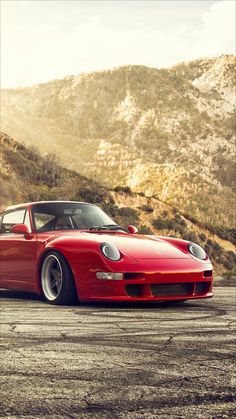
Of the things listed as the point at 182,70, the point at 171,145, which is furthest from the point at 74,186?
the point at 182,70

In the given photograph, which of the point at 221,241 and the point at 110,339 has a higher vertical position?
the point at 110,339

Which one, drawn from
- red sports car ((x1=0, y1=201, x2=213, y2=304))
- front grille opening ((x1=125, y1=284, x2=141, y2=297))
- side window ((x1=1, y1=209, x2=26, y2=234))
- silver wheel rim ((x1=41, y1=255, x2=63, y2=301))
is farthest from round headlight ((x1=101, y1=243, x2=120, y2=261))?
side window ((x1=1, y1=209, x2=26, y2=234))

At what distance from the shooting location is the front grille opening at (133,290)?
802 cm

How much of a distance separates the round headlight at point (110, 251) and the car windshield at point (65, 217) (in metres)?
1.15

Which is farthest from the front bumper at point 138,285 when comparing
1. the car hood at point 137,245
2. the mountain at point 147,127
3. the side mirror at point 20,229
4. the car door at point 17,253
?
the mountain at point 147,127

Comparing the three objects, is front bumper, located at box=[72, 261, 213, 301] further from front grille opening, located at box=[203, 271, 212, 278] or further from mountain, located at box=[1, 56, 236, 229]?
mountain, located at box=[1, 56, 236, 229]

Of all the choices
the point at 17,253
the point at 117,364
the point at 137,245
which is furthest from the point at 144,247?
the point at 117,364

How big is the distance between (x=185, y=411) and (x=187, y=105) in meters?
120

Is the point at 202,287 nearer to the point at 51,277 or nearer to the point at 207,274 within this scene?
the point at 207,274

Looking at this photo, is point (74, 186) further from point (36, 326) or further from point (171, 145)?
point (171, 145)

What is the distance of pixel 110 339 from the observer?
5613 mm

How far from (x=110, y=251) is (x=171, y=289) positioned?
823 mm

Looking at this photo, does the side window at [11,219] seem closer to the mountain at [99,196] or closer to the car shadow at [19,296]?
the car shadow at [19,296]

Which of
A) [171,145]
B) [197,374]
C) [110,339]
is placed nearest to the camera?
[197,374]
